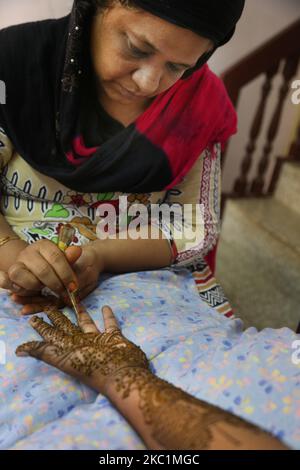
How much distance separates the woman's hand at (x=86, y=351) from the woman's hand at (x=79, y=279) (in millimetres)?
65

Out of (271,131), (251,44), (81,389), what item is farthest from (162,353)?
(271,131)

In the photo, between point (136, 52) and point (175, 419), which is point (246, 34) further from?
point (175, 419)

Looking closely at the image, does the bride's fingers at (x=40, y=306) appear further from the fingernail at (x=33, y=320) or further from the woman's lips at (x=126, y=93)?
the woman's lips at (x=126, y=93)

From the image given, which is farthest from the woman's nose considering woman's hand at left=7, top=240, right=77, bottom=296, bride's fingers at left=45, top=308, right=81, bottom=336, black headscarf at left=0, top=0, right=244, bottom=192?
bride's fingers at left=45, top=308, right=81, bottom=336

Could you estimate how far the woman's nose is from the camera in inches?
26.6

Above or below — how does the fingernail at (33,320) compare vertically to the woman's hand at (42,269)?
below

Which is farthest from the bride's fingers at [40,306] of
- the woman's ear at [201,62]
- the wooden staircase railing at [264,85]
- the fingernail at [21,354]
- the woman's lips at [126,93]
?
the wooden staircase railing at [264,85]

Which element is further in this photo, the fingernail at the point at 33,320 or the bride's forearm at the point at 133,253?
the bride's forearm at the point at 133,253

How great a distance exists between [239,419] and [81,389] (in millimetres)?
245

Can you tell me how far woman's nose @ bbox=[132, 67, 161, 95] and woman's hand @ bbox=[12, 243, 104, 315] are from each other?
1.03ft

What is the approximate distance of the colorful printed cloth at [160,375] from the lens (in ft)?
1.61

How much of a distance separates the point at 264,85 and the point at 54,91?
1.12m

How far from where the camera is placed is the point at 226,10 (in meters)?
0.63
